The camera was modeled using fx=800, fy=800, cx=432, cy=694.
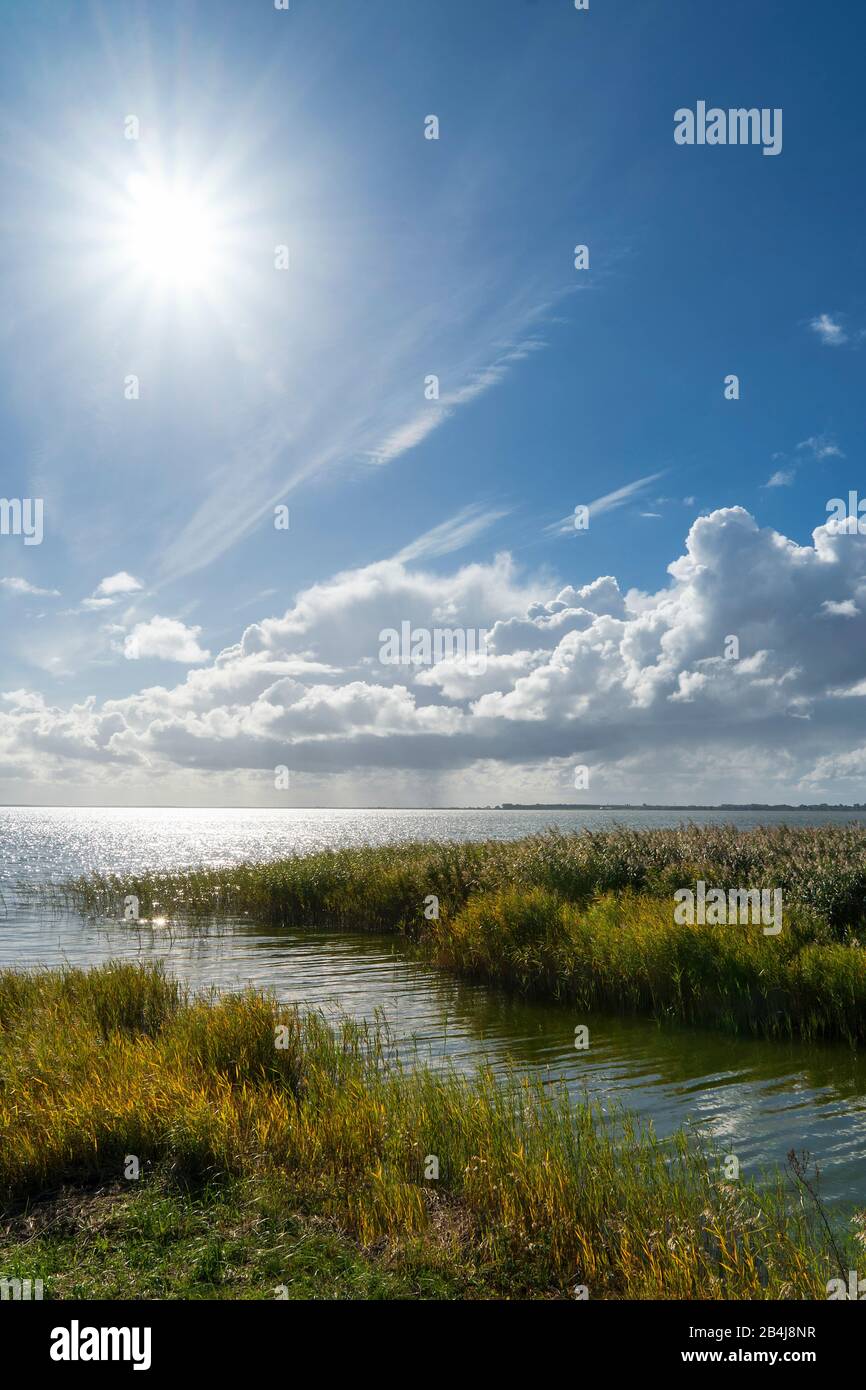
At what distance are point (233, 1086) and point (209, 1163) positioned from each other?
2478 millimetres

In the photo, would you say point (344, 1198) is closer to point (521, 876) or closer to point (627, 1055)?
point (627, 1055)

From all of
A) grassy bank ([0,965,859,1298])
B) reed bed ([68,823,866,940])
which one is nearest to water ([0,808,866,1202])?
grassy bank ([0,965,859,1298])

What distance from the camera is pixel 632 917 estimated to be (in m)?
21.0

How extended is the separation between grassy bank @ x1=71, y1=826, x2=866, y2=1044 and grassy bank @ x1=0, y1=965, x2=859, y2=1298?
24.8 ft

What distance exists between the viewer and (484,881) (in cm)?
2911

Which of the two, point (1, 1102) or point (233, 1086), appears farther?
point (233, 1086)

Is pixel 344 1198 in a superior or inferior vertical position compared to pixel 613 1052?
superior

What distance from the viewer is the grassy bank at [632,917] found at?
17.0 meters

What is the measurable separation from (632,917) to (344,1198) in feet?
47.8

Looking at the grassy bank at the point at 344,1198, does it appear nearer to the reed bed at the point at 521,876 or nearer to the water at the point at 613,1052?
the water at the point at 613,1052

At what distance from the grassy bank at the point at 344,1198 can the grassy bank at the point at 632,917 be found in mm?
7553

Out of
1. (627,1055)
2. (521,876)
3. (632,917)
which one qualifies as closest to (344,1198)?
(627,1055)
